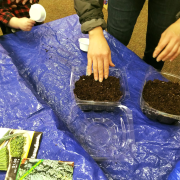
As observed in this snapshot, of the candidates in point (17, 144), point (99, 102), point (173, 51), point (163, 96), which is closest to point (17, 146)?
point (17, 144)

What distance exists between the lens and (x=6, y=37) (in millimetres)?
1196

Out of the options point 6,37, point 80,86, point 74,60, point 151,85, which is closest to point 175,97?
point 151,85

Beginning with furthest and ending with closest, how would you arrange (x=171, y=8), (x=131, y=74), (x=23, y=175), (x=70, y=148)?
(x=131, y=74)
(x=171, y=8)
(x=70, y=148)
(x=23, y=175)

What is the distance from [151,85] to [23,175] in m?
0.74

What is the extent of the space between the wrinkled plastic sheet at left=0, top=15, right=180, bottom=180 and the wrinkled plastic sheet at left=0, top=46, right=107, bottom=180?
0.32 feet

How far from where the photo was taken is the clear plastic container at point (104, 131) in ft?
2.38

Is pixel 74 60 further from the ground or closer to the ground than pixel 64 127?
further from the ground

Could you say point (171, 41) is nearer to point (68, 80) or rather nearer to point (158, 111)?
point (158, 111)

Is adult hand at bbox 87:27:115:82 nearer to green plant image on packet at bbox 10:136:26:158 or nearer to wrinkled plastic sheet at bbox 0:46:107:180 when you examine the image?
wrinkled plastic sheet at bbox 0:46:107:180

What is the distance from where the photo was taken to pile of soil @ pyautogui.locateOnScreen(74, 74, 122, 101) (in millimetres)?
783

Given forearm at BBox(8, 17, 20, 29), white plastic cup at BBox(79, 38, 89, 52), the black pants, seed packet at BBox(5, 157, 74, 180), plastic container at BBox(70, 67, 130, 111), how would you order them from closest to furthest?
seed packet at BBox(5, 157, 74, 180), plastic container at BBox(70, 67, 130, 111), the black pants, white plastic cup at BBox(79, 38, 89, 52), forearm at BBox(8, 17, 20, 29)

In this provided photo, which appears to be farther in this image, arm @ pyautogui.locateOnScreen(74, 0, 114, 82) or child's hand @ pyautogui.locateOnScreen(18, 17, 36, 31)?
child's hand @ pyautogui.locateOnScreen(18, 17, 36, 31)

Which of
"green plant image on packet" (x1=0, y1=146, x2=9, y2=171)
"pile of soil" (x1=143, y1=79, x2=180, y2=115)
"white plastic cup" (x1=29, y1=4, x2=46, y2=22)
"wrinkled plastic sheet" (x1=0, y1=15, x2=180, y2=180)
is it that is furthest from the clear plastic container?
"white plastic cup" (x1=29, y1=4, x2=46, y2=22)

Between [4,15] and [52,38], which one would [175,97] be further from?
[4,15]
